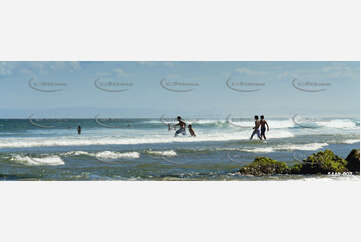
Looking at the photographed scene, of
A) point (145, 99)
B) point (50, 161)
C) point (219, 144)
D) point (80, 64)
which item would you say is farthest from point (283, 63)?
point (50, 161)

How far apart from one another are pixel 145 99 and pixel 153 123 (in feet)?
2.19

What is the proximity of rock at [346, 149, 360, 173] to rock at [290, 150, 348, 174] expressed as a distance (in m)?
0.12

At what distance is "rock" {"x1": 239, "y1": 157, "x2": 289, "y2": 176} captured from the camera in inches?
409

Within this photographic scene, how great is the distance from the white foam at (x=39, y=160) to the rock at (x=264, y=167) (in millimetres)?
4722

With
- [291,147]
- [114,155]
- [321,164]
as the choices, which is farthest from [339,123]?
[114,155]

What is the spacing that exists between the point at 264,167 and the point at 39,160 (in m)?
5.79

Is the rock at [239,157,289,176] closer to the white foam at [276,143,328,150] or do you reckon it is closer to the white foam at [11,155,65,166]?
the white foam at [276,143,328,150]

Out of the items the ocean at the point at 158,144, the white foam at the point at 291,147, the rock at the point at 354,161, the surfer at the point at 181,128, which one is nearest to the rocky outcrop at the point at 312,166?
the rock at the point at 354,161

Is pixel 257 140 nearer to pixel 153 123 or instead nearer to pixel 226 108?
pixel 226 108

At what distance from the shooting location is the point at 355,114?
35.6 ft

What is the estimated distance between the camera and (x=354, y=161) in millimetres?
10516

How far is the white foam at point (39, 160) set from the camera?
35.0ft

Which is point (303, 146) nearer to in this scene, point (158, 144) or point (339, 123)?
point (339, 123)

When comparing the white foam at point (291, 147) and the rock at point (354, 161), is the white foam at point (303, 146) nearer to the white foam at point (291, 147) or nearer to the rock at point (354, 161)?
the white foam at point (291, 147)
